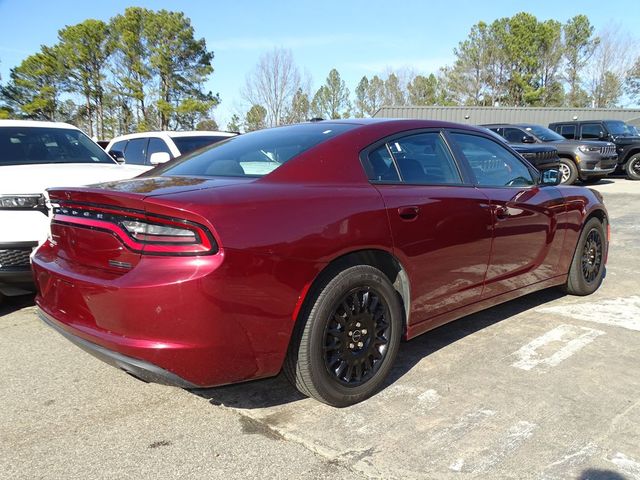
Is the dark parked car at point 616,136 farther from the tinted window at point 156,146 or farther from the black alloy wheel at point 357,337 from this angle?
the black alloy wheel at point 357,337

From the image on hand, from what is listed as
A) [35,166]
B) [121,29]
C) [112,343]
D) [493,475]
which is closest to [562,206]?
[493,475]

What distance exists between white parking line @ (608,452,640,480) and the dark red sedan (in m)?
1.18

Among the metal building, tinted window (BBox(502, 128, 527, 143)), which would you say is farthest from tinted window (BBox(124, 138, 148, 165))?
the metal building

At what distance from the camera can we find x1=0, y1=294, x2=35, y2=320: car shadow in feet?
15.6

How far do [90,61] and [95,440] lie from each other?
42830 mm

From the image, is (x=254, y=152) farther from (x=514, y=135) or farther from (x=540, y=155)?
(x=514, y=135)

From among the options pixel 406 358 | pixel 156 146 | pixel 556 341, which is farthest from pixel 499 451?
pixel 156 146

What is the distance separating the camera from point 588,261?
16.0ft

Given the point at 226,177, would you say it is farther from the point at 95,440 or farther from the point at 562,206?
the point at 562,206

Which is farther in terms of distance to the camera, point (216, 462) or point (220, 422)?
point (220, 422)

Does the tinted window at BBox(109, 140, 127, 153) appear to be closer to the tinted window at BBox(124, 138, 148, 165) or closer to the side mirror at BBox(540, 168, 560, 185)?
the tinted window at BBox(124, 138, 148, 165)

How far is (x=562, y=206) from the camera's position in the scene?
14.3ft

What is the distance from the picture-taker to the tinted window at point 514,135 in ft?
48.1

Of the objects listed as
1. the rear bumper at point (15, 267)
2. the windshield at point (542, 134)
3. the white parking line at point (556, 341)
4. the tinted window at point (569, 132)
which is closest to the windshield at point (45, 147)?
the rear bumper at point (15, 267)
